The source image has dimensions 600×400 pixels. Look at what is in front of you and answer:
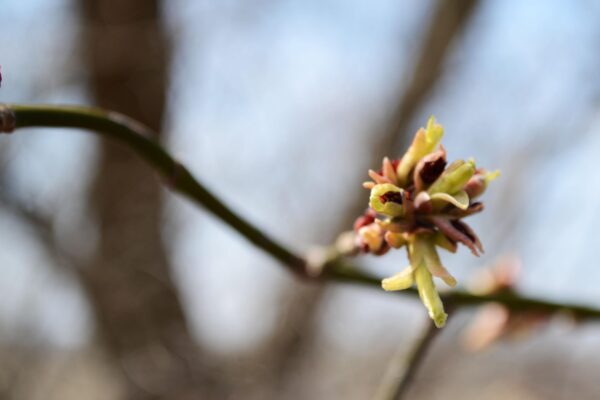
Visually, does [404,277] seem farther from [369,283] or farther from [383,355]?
[383,355]

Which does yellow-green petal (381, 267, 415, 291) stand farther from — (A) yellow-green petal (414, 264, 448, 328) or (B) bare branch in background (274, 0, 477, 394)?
(B) bare branch in background (274, 0, 477, 394)

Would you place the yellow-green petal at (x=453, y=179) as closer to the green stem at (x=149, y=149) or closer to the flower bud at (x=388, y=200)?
the flower bud at (x=388, y=200)

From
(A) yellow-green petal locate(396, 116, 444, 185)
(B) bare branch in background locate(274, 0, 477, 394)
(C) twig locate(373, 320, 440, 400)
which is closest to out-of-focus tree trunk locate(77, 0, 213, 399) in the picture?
(B) bare branch in background locate(274, 0, 477, 394)

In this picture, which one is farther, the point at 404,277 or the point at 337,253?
the point at 337,253

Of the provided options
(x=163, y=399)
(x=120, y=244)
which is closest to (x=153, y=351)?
(x=163, y=399)

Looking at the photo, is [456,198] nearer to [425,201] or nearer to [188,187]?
[425,201]

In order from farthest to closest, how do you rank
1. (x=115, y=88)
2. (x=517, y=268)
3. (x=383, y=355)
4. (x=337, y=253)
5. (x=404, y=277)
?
(x=383, y=355), (x=115, y=88), (x=517, y=268), (x=337, y=253), (x=404, y=277)
